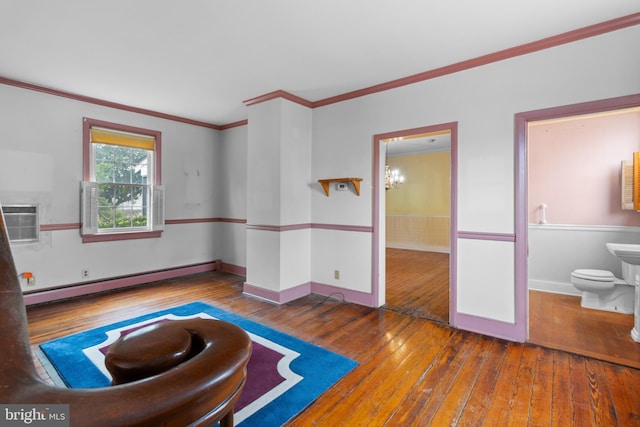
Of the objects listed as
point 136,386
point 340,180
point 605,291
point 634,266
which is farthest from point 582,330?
point 136,386

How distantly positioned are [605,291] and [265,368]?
375 centimetres

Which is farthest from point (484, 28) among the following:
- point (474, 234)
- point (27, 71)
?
point (27, 71)

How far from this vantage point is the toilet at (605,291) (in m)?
3.38

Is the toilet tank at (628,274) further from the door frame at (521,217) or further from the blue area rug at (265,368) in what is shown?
the blue area rug at (265,368)

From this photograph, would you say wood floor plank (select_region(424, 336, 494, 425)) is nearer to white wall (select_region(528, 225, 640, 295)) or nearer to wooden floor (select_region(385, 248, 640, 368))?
wooden floor (select_region(385, 248, 640, 368))

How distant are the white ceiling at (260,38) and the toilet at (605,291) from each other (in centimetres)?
261

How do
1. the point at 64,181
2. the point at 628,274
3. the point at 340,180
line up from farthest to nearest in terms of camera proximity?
the point at 64,181 → the point at 340,180 → the point at 628,274

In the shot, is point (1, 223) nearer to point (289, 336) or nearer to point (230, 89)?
point (289, 336)

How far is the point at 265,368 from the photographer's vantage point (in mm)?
2314

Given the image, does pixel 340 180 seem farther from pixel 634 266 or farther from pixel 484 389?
pixel 634 266

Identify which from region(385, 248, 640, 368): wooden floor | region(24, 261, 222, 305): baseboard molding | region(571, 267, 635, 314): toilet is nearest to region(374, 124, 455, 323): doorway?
region(385, 248, 640, 368): wooden floor

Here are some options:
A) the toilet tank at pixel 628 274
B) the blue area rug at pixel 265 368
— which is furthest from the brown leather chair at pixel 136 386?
the toilet tank at pixel 628 274

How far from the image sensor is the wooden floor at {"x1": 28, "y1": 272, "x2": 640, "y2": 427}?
185 cm

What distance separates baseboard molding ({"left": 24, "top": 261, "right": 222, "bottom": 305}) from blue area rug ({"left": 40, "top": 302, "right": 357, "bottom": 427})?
4.49 feet
